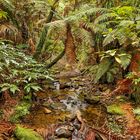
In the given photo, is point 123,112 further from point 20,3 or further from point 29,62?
point 20,3

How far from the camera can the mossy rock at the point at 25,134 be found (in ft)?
12.2

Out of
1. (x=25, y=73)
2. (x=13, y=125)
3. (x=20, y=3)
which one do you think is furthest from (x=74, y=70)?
(x=13, y=125)

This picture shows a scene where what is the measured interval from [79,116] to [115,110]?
663 mm

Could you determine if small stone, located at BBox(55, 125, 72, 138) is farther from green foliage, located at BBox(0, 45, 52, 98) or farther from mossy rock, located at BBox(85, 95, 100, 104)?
mossy rock, located at BBox(85, 95, 100, 104)

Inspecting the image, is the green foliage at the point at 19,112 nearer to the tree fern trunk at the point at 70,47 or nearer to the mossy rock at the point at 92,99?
the mossy rock at the point at 92,99

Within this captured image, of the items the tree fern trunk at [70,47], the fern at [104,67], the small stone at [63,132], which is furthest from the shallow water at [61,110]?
the tree fern trunk at [70,47]

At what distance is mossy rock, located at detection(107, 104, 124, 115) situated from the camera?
15.6 ft

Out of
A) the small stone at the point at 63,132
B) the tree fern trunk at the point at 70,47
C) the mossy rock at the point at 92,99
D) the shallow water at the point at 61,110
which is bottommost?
the small stone at the point at 63,132

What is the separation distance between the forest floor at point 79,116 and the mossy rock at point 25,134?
85 mm

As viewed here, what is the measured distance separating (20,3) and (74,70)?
2.12m

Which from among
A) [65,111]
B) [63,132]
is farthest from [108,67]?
[63,132]

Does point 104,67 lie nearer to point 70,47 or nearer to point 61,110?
point 70,47

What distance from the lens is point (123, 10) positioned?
17.1 feet

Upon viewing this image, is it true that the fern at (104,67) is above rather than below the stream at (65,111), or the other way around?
above
